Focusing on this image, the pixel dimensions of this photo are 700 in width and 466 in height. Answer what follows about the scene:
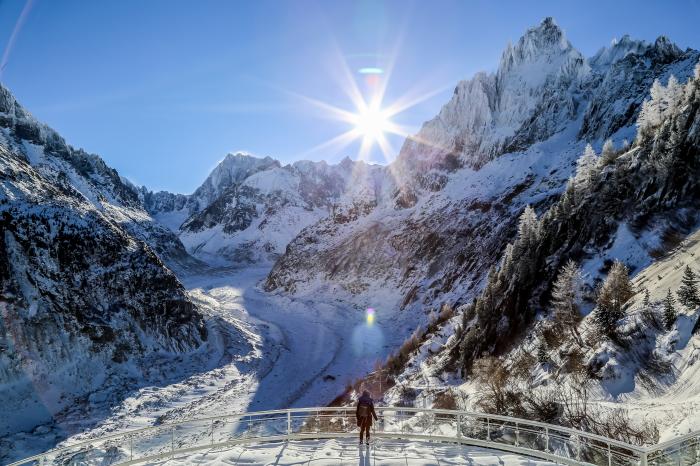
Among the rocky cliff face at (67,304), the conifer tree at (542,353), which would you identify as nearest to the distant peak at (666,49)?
the conifer tree at (542,353)

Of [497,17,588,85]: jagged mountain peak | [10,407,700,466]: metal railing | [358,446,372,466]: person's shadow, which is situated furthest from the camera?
[497,17,588,85]: jagged mountain peak

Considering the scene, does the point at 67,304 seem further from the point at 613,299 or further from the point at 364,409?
the point at 613,299

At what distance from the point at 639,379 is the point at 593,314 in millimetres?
6452

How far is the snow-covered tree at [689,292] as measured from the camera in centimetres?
1780

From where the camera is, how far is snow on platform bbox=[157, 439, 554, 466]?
41.2ft

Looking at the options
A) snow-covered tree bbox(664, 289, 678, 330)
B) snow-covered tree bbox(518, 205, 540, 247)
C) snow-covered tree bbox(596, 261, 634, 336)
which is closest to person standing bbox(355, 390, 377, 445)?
snow-covered tree bbox(596, 261, 634, 336)

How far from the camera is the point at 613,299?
22625mm

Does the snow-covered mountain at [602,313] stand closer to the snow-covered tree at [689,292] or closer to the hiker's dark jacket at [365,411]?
the snow-covered tree at [689,292]

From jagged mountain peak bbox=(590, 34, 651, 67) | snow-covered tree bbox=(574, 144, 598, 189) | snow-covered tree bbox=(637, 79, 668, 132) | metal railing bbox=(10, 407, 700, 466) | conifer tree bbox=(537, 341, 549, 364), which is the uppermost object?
jagged mountain peak bbox=(590, 34, 651, 67)

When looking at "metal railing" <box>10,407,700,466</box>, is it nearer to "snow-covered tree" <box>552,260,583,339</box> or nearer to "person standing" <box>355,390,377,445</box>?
"person standing" <box>355,390,377,445</box>

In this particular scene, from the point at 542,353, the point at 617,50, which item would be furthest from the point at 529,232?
the point at 617,50

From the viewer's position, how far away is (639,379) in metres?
17.0

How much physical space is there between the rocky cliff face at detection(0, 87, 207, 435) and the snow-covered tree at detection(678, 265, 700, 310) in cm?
3925

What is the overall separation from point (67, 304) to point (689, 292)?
45.9 m
